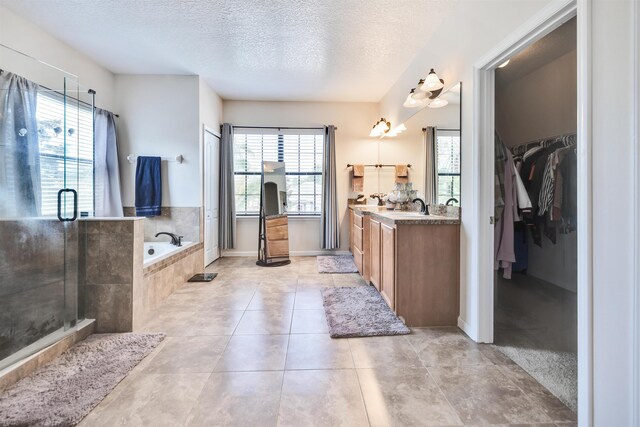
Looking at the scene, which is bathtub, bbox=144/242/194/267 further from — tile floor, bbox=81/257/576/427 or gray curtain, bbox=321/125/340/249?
gray curtain, bbox=321/125/340/249

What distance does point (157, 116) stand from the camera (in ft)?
13.3

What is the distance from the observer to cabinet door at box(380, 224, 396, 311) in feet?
8.20

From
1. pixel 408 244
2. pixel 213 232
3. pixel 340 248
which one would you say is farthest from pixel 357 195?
pixel 408 244

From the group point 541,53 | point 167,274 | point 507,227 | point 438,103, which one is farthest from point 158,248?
point 541,53

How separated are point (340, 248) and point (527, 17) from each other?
4.10m

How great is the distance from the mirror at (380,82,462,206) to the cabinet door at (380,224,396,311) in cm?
62

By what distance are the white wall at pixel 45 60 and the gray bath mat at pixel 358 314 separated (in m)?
2.93

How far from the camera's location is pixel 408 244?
8.01 feet

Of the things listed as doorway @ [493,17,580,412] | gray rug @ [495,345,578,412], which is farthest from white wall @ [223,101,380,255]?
gray rug @ [495,345,578,412]

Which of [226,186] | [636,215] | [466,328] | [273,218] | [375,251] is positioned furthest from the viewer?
[226,186]

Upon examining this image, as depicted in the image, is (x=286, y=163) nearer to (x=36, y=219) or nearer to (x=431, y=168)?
(x=431, y=168)

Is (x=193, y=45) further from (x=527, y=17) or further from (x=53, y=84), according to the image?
(x=527, y=17)

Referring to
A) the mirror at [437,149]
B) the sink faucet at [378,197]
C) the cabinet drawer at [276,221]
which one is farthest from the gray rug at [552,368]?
the cabinet drawer at [276,221]

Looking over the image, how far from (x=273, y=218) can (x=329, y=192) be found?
108 cm
